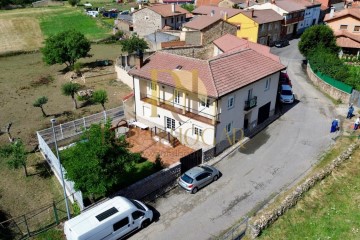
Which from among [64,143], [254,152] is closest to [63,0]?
[64,143]

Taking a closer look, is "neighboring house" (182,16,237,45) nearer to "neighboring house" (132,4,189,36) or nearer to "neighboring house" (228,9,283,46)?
"neighboring house" (228,9,283,46)

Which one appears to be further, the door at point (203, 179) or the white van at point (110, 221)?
the door at point (203, 179)

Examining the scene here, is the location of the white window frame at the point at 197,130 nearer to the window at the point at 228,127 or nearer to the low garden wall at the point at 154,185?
the window at the point at 228,127

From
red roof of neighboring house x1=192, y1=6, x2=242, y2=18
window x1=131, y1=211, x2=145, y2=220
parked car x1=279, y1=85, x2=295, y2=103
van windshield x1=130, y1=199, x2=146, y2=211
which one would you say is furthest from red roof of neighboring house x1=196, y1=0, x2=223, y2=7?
window x1=131, y1=211, x2=145, y2=220

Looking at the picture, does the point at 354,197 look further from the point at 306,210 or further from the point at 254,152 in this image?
the point at 254,152

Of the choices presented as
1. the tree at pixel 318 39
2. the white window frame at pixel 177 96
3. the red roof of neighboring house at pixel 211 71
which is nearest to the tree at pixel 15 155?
the red roof of neighboring house at pixel 211 71

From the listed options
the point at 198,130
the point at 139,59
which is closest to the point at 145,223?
the point at 198,130

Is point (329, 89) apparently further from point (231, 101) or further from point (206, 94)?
point (206, 94)
